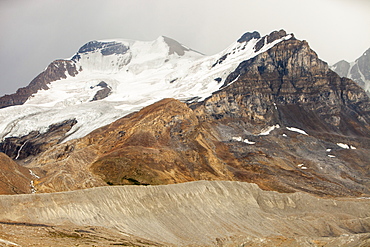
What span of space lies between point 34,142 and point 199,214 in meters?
105

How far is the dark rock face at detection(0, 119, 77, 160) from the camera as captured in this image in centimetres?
15450

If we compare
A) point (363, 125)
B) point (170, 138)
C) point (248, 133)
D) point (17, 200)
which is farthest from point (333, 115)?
point (17, 200)

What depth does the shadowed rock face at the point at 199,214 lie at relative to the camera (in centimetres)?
6002

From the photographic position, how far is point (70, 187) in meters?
86.8

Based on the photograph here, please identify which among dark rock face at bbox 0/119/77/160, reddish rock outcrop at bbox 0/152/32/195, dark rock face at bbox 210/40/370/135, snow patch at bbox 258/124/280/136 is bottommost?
dark rock face at bbox 0/119/77/160

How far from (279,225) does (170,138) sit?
55.1m

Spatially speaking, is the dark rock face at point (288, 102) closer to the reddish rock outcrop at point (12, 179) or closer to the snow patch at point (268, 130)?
the snow patch at point (268, 130)

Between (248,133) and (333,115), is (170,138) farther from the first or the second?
(333,115)

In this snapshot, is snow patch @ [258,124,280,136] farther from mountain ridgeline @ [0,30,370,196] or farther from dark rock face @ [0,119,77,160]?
dark rock face @ [0,119,77,160]

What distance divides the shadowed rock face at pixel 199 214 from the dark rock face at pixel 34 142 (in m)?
87.4

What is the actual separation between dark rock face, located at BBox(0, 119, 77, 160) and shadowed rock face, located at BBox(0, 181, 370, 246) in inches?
3440

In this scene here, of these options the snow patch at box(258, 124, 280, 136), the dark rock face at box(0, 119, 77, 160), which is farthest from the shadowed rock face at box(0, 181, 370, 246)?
the dark rock face at box(0, 119, 77, 160)

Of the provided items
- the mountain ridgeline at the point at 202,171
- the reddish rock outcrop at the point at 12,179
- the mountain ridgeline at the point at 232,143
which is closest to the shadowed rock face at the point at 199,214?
the mountain ridgeline at the point at 202,171

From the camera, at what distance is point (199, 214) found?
75.2m
